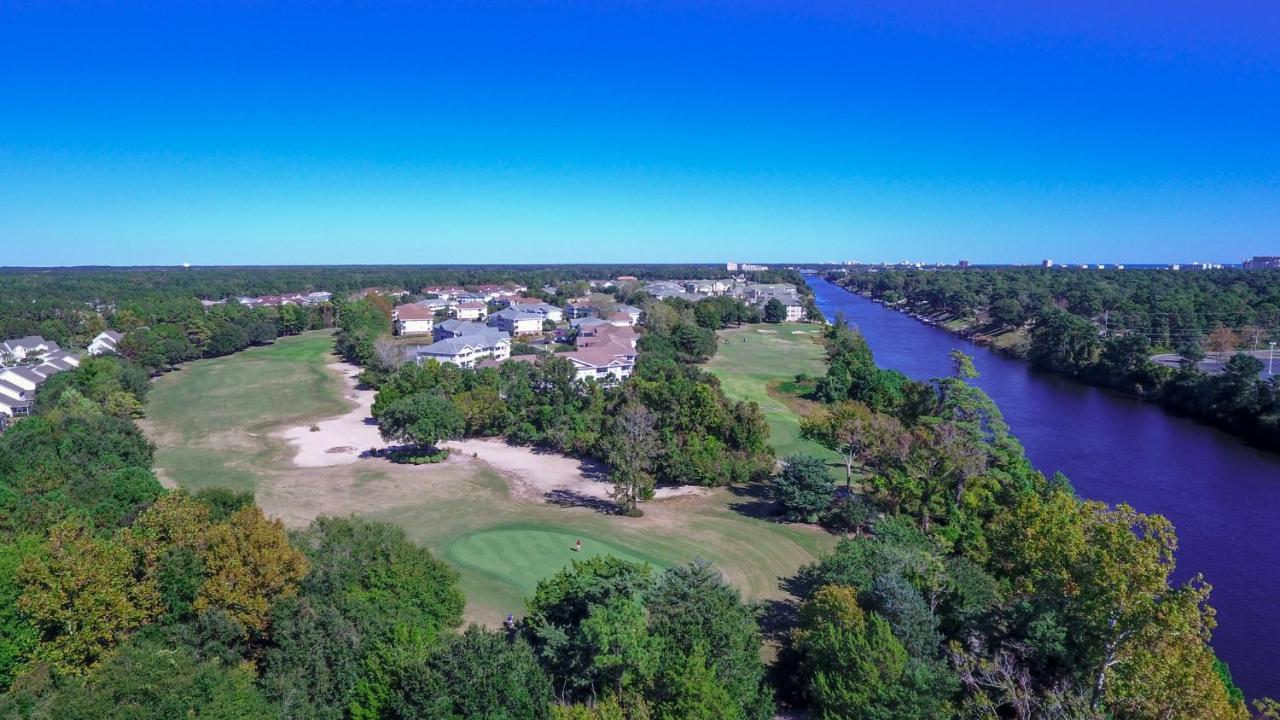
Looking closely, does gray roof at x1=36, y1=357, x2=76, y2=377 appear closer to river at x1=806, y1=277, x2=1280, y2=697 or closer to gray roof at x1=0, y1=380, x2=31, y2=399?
gray roof at x1=0, y1=380, x2=31, y2=399

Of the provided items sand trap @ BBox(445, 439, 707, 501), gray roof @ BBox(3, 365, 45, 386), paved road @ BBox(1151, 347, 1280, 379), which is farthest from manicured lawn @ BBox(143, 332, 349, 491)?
paved road @ BBox(1151, 347, 1280, 379)

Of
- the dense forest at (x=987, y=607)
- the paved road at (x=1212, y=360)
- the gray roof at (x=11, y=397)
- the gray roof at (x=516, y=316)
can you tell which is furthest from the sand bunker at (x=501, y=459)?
the paved road at (x=1212, y=360)

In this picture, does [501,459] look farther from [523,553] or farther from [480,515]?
[523,553]

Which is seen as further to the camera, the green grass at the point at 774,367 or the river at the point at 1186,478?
the green grass at the point at 774,367

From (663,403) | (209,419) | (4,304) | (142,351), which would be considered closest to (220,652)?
(663,403)

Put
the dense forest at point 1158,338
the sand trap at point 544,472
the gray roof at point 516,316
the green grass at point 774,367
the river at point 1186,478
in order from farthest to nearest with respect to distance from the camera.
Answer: the gray roof at point 516,316
the dense forest at point 1158,338
the green grass at point 774,367
the sand trap at point 544,472
the river at point 1186,478

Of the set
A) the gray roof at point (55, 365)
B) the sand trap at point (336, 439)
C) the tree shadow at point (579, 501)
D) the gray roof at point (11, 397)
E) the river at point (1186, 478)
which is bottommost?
the river at point (1186, 478)

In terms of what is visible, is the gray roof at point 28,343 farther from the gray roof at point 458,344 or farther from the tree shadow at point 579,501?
the tree shadow at point 579,501
